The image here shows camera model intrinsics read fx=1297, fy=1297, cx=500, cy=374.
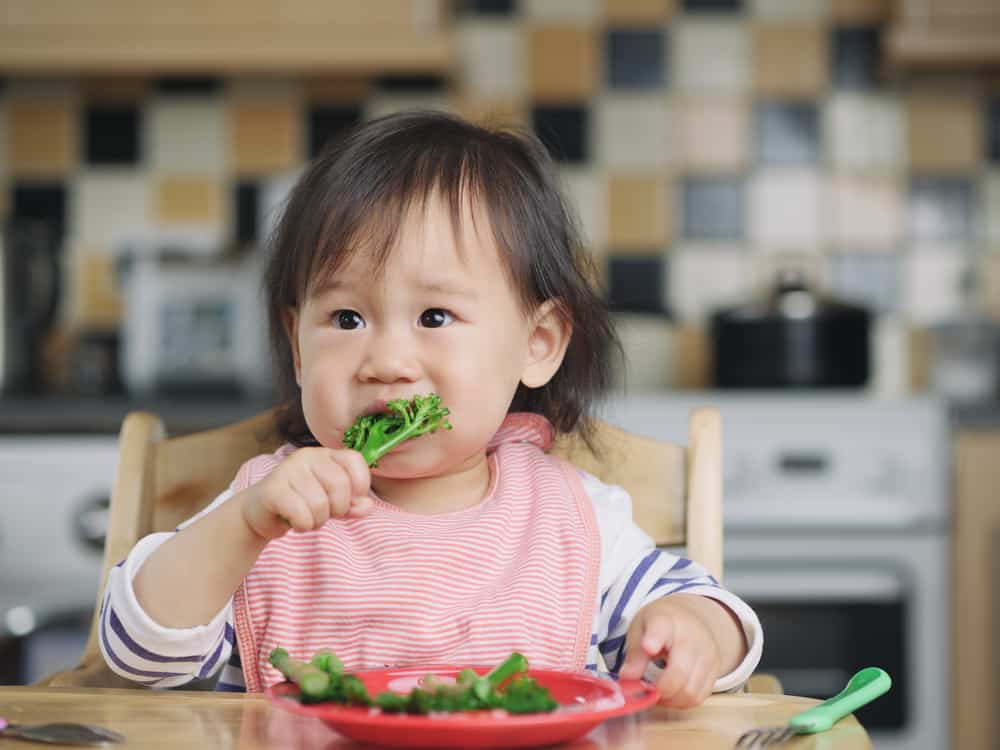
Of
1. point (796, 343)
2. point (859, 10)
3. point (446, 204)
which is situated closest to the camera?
point (446, 204)

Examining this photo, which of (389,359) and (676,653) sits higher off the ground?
(389,359)

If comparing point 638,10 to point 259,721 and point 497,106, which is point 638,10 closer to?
point 497,106

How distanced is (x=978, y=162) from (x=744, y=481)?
1022mm

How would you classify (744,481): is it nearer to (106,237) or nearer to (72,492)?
(72,492)

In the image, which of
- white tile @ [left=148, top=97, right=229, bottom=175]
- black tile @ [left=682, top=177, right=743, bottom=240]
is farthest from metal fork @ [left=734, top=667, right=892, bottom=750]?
white tile @ [left=148, top=97, right=229, bottom=175]

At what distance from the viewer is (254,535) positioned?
84 cm

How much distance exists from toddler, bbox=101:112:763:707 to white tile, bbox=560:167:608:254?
1.62m

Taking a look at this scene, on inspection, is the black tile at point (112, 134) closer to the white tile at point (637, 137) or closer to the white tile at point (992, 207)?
the white tile at point (637, 137)

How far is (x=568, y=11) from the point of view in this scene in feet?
9.08

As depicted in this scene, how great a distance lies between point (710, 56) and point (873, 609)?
1.26m

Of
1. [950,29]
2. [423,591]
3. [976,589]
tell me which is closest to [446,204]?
[423,591]

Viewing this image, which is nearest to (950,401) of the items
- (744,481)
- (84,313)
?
(744,481)

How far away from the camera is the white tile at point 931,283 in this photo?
8.89 feet

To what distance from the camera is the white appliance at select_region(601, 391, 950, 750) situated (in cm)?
211
